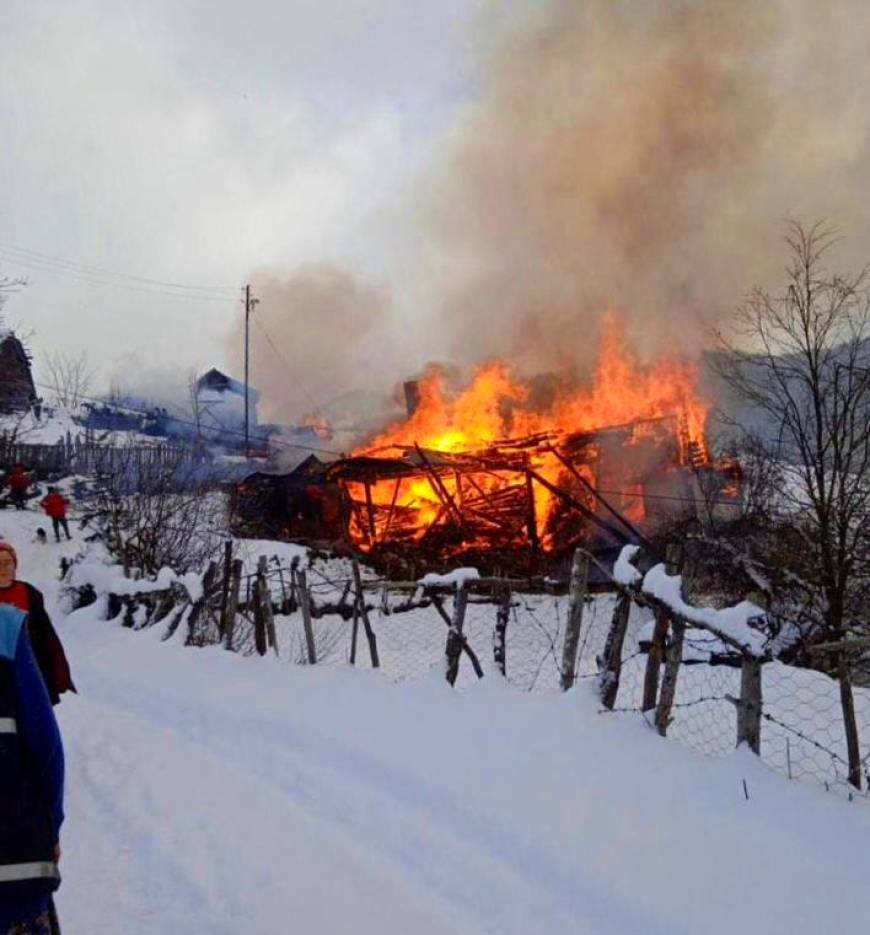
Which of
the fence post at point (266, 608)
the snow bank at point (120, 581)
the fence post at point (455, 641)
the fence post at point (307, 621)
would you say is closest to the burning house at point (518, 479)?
the snow bank at point (120, 581)

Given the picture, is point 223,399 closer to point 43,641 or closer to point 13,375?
point 13,375

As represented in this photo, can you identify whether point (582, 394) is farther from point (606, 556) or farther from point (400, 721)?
point (400, 721)

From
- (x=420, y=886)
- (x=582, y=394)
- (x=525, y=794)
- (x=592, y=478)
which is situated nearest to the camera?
(x=420, y=886)

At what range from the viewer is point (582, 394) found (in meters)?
31.8

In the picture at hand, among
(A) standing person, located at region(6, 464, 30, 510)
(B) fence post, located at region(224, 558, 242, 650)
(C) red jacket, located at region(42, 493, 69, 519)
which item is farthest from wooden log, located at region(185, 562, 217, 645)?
(A) standing person, located at region(6, 464, 30, 510)

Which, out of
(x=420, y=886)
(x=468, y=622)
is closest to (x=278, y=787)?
(x=420, y=886)

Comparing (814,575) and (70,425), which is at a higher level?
(70,425)

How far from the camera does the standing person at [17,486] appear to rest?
2556cm

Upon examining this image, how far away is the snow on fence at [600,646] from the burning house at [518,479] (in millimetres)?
4141

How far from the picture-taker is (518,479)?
76.8 ft

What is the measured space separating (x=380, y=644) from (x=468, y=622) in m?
2.60

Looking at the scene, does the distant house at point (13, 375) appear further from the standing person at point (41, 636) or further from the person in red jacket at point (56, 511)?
the standing person at point (41, 636)

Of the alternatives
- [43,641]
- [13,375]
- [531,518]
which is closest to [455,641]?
[43,641]

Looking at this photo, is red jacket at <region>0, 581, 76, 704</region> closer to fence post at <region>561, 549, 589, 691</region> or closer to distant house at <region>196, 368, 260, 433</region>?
fence post at <region>561, 549, 589, 691</region>
